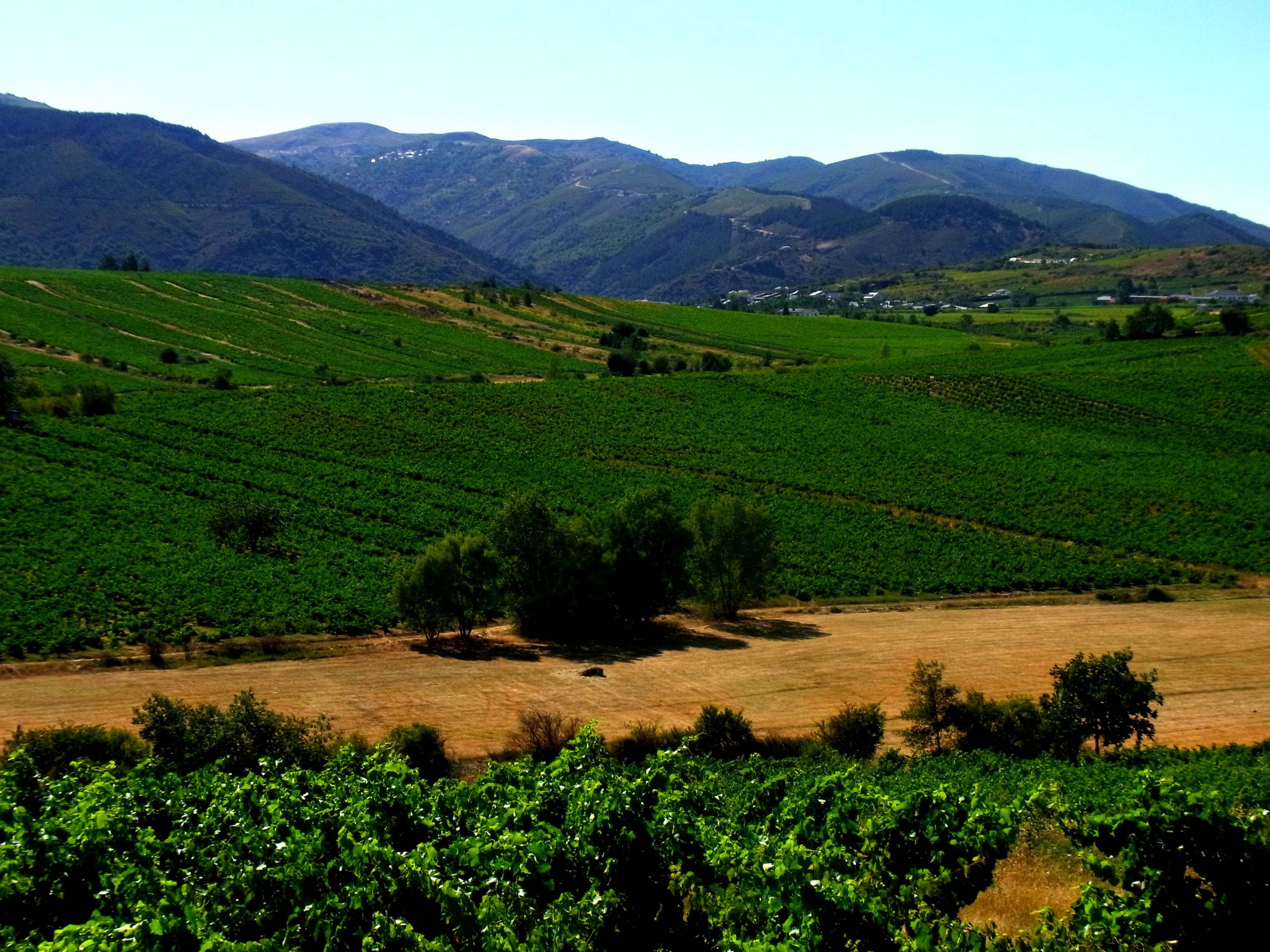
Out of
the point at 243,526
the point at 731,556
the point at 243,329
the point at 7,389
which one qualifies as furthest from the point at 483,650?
the point at 243,329

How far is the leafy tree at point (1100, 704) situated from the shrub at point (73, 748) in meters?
29.0

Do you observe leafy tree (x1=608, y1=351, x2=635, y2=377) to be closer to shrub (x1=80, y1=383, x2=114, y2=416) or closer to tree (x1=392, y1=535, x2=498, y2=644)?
shrub (x1=80, y1=383, x2=114, y2=416)

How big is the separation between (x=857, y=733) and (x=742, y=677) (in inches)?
456

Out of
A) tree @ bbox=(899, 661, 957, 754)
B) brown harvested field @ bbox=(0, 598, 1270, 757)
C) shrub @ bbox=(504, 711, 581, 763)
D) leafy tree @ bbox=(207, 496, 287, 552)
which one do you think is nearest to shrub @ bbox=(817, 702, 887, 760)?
tree @ bbox=(899, 661, 957, 754)

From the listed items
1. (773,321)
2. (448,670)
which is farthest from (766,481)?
(773,321)

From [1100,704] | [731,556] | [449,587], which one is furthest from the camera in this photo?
[731,556]

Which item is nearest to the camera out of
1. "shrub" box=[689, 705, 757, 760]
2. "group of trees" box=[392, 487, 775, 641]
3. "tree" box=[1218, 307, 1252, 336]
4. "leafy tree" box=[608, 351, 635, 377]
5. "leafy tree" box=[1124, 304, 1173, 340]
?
"shrub" box=[689, 705, 757, 760]

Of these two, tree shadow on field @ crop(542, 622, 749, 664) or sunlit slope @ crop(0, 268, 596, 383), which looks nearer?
tree shadow on field @ crop(542, 622, 749, 664)

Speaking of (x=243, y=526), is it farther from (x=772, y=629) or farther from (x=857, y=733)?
(x=857, y=733)

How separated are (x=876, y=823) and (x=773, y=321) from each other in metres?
179

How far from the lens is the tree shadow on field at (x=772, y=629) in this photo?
54.3 meters

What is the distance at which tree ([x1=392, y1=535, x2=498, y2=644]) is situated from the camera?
50.0 m

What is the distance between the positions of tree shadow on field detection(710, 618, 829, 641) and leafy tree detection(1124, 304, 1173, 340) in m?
106

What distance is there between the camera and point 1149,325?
141 metres
